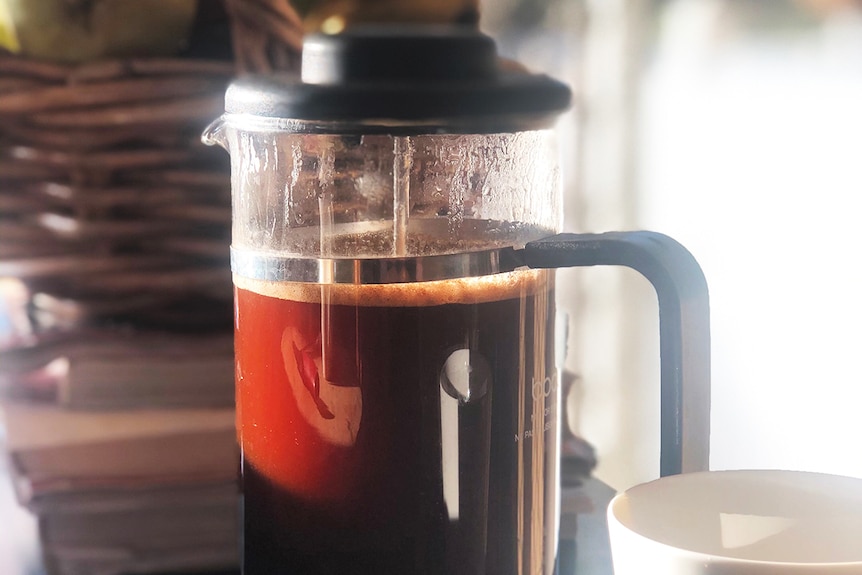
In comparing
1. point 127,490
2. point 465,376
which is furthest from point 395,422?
point 127,490

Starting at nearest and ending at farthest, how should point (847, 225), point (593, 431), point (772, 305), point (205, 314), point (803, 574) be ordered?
1. point (803, 574)
2. point (205, 314)
3. point (847, 225)
4. point (772, 305)
5. point (593, 431)

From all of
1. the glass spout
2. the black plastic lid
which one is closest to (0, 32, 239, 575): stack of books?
the glass spout

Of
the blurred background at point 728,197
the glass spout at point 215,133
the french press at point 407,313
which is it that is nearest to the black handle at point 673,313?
the french press at point 407,313

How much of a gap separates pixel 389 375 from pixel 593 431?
1112 mm

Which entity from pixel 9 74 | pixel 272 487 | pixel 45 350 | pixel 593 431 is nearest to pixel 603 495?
pixel 272 487

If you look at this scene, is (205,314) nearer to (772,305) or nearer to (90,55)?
(90,55)

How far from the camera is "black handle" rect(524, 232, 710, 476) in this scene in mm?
527

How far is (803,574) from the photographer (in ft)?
1.24

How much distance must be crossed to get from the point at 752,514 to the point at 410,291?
192 millimetres

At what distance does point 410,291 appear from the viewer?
511 mm

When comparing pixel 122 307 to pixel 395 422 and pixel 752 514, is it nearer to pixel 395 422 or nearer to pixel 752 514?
pixel 395 422

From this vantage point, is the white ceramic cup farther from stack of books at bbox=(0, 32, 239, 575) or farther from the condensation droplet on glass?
stack of books at bbox=(0, 32, 239, 575)

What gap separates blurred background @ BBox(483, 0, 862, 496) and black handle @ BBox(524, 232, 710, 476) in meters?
0.44

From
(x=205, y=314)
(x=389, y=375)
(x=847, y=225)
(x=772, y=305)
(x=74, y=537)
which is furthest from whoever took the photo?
(x=772, y=305)
